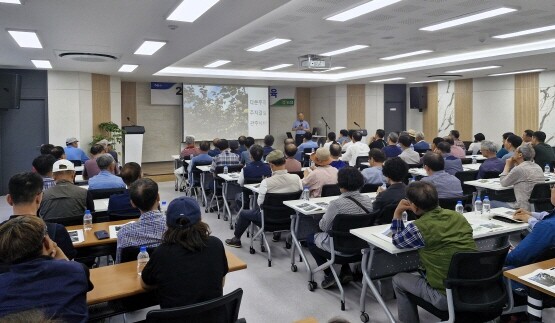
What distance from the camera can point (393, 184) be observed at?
418 centimetres

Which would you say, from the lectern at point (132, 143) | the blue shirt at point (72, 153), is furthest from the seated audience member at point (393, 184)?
the lectern at point (132, 143)

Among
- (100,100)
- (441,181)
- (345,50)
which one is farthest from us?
(100,100)

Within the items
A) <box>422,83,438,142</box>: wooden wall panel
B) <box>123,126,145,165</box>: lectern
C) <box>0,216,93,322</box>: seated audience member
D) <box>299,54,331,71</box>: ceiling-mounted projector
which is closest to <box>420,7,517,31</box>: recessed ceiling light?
<box>299,54,331,71</box>: ceiling-mounted projector

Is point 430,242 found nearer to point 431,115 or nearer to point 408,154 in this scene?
point 408,154

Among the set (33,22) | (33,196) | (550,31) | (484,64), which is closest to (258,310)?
(33,196)

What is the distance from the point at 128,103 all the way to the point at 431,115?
35.7ft

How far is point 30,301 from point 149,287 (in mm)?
686

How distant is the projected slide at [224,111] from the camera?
13.8 m

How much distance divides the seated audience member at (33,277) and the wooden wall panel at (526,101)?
13.4m

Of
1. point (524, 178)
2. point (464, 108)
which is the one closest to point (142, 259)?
point (524, 178)

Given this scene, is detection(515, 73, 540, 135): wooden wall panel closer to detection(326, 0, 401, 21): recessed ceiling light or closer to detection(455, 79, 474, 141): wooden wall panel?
detection(455, 79, 474, 141): wooden wall panel

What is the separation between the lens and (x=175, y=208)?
8.02 ft

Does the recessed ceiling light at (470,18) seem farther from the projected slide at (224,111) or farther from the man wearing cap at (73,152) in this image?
the projected slide at (224,111)

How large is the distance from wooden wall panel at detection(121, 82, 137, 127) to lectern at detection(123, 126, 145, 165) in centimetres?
155
